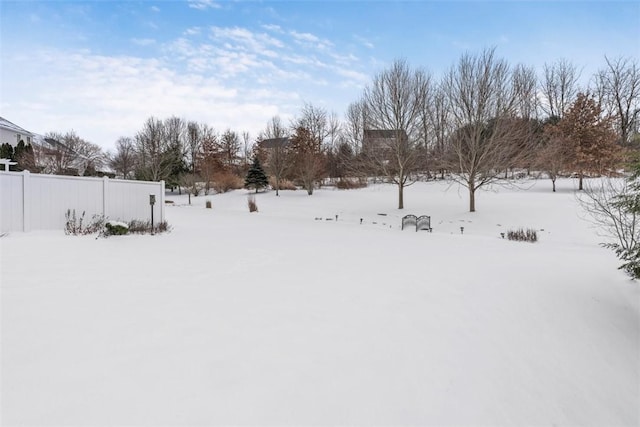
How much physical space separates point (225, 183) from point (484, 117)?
26035 mm

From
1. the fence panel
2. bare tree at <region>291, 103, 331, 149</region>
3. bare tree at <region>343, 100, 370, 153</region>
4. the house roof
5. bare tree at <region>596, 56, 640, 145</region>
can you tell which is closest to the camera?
the fence panel

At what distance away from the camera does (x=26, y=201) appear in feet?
23.7

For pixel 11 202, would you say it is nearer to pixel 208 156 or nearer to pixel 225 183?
pixel 225 183

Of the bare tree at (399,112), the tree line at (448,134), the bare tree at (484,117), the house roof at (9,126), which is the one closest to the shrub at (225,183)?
the tree line at (448,134)

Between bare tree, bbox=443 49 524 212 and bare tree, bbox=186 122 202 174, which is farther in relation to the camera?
bare tree, bbox=186 122 202 174

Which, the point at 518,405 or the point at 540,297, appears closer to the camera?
the point at 518,405

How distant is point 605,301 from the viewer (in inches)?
165

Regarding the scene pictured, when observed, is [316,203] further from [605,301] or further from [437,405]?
[437,405]

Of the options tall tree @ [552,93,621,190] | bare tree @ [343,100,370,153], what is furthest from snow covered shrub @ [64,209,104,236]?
tall tree @ [552,93,621,190]

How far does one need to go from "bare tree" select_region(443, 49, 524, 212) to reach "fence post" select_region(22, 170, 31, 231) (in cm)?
1686

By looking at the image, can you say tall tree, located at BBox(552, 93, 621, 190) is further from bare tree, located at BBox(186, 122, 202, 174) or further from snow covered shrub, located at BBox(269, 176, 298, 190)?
bare tree, located at BBox(186, 122, 202, 174)

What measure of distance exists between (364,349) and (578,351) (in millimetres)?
2312

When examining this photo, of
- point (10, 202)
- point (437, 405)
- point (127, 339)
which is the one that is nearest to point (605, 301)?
point (437, 405)

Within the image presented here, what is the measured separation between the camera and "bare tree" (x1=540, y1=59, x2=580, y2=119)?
2877 centimetres
